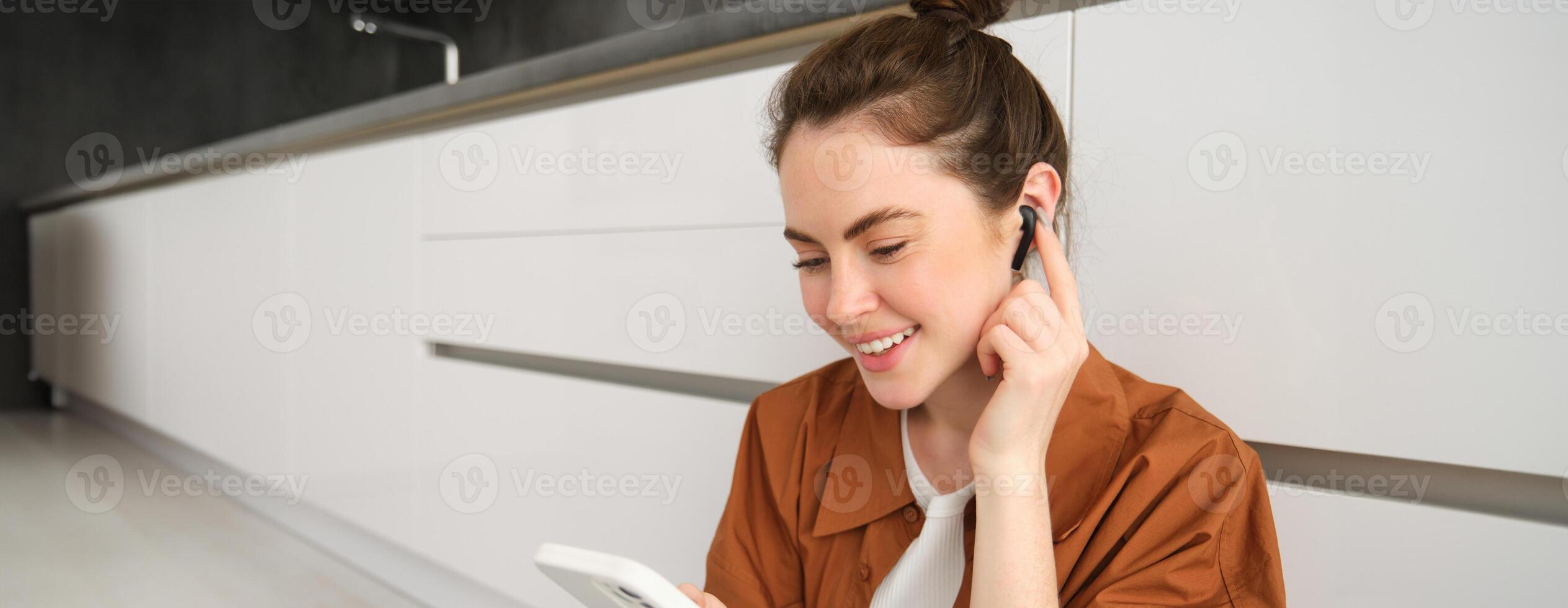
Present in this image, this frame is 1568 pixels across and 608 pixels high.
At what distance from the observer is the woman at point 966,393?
2.19 feet

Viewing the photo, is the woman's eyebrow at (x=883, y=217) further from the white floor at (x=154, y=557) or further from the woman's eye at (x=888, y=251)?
the white floor at (x=154, y=557)

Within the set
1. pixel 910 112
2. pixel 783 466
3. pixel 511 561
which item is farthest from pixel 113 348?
pixel 910 112

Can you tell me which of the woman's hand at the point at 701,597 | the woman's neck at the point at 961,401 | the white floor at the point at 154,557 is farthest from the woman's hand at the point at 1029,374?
the white floor at the point at 154,557

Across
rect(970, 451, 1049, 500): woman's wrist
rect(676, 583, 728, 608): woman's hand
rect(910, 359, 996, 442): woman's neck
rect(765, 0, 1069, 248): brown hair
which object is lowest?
rect(676, 583, 728, 608): woman's hand

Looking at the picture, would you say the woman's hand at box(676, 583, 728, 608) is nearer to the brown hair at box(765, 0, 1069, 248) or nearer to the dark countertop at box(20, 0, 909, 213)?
the brown hair at box(765, 0, 1069, 248)

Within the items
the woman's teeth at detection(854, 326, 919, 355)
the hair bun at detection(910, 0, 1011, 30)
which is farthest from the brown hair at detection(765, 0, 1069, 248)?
the woman's teeth at detection(854, 326, 919, 355)

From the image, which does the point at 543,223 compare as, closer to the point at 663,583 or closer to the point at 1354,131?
the point at 663,583

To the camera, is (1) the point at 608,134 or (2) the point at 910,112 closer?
(2) the point at 910,112

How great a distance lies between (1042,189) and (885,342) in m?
0.17

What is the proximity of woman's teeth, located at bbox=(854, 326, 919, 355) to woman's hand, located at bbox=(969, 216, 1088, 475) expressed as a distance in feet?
0.21

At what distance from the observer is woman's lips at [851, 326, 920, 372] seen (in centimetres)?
74

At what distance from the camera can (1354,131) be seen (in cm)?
72

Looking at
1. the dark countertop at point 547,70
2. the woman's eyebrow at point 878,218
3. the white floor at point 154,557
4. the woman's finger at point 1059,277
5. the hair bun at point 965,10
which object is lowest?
the white floor at point 154,557

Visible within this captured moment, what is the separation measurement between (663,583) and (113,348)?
3.16m
